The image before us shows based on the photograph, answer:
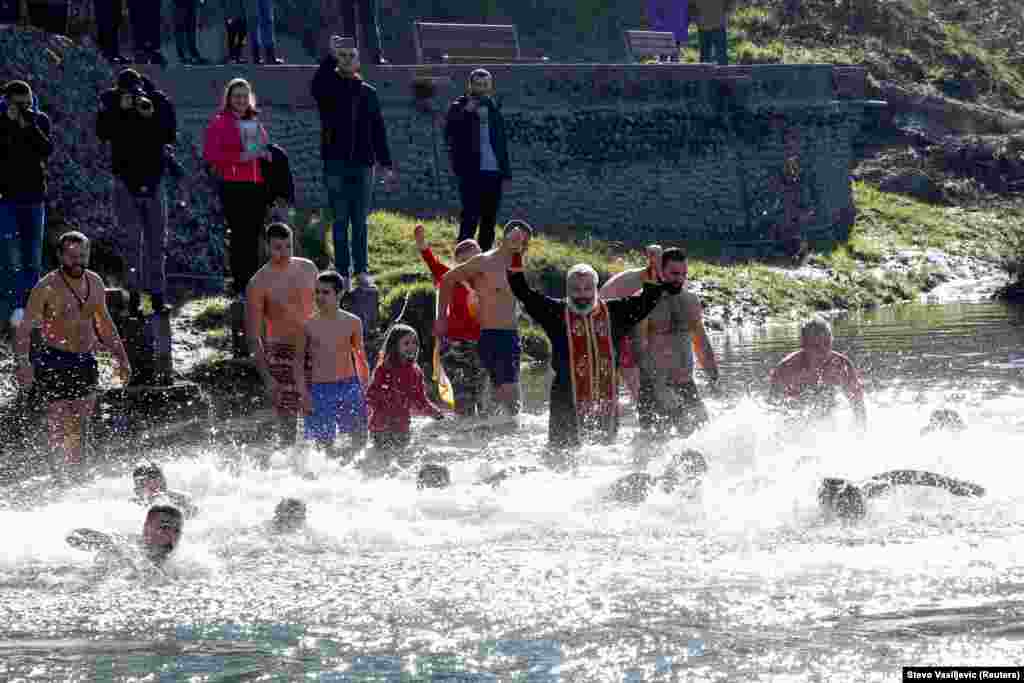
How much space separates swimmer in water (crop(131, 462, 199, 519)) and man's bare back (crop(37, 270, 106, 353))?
5.53 ft

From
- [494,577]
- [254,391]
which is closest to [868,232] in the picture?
[254,391]

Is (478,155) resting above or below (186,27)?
below

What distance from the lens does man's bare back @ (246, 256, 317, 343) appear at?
1458cm

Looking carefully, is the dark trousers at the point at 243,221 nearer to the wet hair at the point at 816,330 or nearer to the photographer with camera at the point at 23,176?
the photographer with camera at the point at 23,176

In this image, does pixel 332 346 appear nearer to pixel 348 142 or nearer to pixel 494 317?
pixel 494 317

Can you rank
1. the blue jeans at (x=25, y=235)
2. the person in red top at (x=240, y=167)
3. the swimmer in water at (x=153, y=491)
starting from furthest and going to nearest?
the person in red top at (x=240, y=167), the blue jeans at (x=25, y=235), the swimmer in water at (x=153, y=491)

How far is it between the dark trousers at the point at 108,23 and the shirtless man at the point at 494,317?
8.04 m

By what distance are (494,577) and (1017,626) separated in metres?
2.87

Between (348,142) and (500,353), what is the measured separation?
3229 mm

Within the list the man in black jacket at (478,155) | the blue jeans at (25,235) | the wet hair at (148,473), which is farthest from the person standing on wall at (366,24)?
the wet hair at (148,473)

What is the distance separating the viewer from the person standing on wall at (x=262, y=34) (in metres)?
23.2

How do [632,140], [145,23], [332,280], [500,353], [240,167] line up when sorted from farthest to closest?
[632,140]
[145,23]
[240,167]
[500,353]
[332,280]

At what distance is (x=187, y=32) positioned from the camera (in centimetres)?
2342

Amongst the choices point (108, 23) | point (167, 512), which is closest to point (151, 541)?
point (167, 512)
